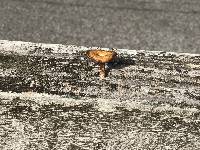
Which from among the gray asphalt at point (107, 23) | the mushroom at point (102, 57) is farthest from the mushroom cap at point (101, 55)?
the gray asphalt at point (107, 23)

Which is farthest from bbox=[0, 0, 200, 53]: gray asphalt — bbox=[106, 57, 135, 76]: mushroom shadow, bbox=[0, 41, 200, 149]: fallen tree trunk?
bbox=[0, 41, 200, 149]: fallen tree trunk

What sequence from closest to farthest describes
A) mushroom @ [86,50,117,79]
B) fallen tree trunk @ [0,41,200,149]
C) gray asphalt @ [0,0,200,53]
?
fallen tree trunk @ [0,41,200,149] < mushroom @ [86,50,117,79] < gray asphalt @ [0,0,200,53]

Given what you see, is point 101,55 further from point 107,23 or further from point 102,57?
point 107,23

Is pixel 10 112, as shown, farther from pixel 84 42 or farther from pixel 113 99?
pixel 84 42

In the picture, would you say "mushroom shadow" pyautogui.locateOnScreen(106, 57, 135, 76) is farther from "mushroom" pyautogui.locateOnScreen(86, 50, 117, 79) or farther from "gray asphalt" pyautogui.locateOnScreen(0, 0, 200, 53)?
"gray asphalt" pyautogui.locateOnScreen(0, 0, 200, 53)

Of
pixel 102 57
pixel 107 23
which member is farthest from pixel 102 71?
pixel 107 23

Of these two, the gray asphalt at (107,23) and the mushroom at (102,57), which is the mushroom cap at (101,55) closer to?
the mushroom at (102,57)
